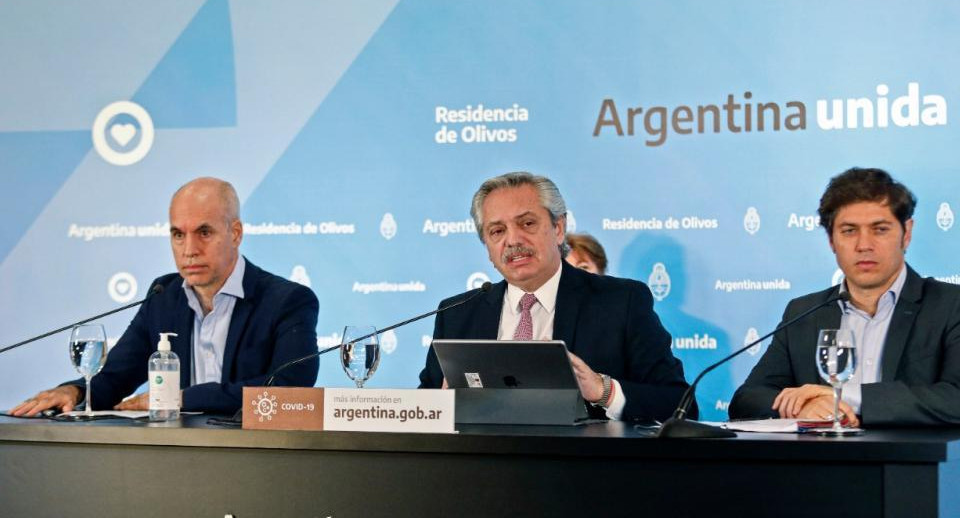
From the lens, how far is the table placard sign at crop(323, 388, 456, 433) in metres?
2.64

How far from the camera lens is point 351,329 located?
3086 millimetres

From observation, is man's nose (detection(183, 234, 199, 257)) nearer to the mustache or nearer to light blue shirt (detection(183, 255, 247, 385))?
light blue shirt (detection(183, 255, 247, 385))

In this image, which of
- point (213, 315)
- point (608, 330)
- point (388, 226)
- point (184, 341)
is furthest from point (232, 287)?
point (388, 226)

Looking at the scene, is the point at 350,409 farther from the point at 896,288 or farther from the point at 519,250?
the point at 896,288

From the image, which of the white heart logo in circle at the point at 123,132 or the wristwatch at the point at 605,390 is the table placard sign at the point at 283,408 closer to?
the wristwatch at the point at 605,390

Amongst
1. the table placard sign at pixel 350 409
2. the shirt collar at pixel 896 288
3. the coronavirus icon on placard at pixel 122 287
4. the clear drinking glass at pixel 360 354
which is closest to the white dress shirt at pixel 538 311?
the clear drinking glass at pixel 360 354

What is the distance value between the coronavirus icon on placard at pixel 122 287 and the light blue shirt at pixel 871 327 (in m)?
3.27

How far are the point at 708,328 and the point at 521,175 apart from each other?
4.92 ft

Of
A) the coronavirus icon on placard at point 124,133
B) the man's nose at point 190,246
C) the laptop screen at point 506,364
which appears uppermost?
the coronavirus icon on placard at point 124,133

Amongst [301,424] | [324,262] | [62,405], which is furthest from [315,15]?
[301,424]

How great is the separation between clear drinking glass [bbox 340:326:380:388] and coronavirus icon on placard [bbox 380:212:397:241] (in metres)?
2.18

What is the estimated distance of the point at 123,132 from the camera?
553 centimetres

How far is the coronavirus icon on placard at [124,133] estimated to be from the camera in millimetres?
5520

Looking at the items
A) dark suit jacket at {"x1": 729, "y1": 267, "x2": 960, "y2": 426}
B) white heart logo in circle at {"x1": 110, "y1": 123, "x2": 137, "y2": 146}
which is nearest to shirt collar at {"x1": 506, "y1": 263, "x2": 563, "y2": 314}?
dark suit jacket at {"x1": 729, "y1": 267, "x2": 960, "y2": 426}
